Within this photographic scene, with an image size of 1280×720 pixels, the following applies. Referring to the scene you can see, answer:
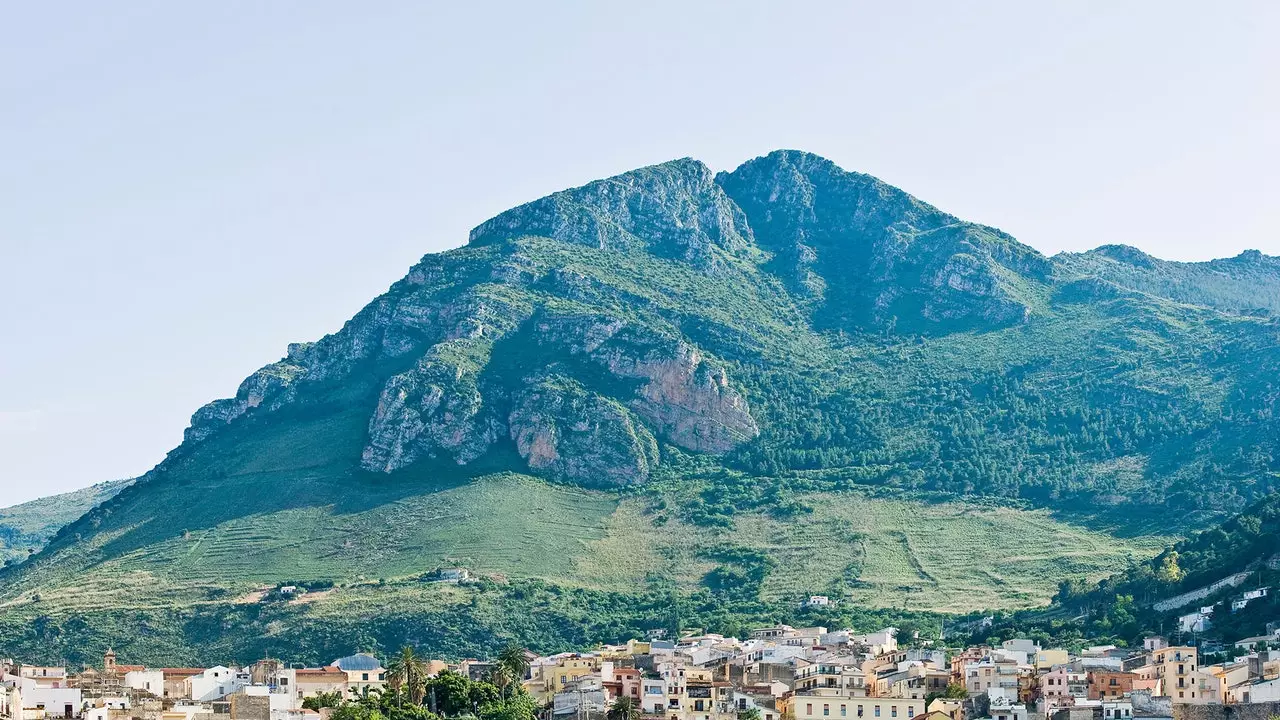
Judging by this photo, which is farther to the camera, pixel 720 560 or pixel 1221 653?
pixel 720 560

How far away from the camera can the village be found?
3600 inches

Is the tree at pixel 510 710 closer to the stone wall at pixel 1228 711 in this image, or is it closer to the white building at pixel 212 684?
the white building at pixel 212 684

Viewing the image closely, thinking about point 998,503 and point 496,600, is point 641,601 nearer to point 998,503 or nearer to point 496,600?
point 496,600

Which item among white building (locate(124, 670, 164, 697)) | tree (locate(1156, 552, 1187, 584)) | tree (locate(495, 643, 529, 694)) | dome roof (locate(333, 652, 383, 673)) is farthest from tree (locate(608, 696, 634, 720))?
tree (locate(1156, 552, 1187, 584))

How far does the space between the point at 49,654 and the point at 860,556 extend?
61469 mm

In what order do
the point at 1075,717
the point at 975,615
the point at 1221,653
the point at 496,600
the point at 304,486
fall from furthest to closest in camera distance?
the point at 304,486 → the point at 496,600 → the point at 975,615 → the point at 1221,653 → the point at 1075,717

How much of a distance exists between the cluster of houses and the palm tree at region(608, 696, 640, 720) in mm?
523

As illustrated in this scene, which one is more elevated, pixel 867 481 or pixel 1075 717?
pixel 867 481

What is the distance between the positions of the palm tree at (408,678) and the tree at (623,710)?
361 inches

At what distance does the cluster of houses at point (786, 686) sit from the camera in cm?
9175

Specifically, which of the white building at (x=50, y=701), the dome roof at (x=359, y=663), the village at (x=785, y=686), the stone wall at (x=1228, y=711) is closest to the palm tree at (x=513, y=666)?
the village at (x=785, y=686)

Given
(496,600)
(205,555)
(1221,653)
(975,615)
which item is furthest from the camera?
(205,555)

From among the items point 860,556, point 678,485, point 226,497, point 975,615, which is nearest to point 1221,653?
point 975,615

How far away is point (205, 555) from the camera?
589 feet
